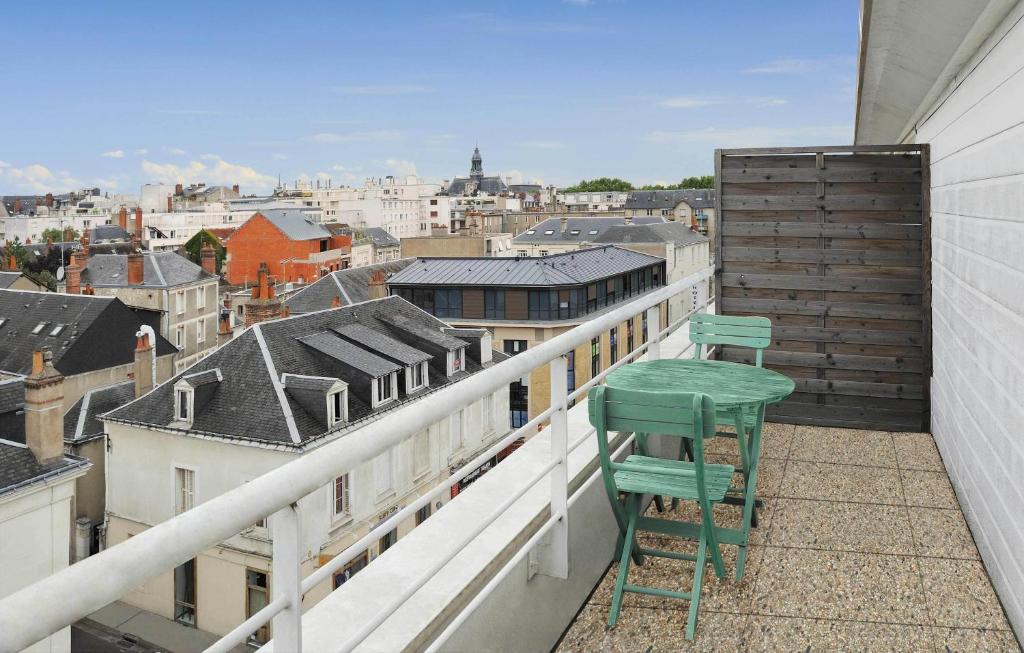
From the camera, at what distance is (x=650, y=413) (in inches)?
114

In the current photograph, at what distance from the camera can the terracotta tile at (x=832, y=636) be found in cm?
302

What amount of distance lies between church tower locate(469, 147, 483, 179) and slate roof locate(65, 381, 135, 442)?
138707mm

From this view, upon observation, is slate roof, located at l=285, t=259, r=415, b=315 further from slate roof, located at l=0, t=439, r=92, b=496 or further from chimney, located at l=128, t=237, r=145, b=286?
slate roof, located at l=0, t=439, r=92, b=496

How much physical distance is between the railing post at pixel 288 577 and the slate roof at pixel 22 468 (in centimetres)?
1829

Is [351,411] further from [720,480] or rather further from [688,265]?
[688,265]

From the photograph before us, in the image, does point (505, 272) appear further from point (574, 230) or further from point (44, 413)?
point (574, 230)

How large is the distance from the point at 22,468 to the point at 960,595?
18847 millimetres

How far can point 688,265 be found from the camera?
62719 millimetres

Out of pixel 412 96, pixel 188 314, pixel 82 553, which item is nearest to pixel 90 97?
pixel 412 96

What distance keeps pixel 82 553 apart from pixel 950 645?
26.3 meters

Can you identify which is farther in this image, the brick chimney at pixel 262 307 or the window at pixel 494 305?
the window at pixel 494 305

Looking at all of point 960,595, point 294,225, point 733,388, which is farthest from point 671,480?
point 294,225

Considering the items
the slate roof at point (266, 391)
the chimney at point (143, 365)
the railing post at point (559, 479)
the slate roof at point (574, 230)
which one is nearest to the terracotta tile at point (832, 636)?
the railing post at point (559, 479)

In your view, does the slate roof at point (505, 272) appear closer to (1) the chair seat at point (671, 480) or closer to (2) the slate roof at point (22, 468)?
(2) the slate roof at point (22, 468)
